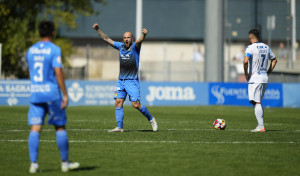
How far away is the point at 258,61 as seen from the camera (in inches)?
513

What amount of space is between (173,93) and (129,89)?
56.0 feet

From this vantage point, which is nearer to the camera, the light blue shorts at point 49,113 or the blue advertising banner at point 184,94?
the light blue shorts at point 49,113

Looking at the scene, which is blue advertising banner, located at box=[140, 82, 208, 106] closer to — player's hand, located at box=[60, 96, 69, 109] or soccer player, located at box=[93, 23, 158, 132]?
soccer player, located at box=[93, 23, 158, 132]

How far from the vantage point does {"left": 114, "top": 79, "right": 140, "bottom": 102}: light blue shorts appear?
1262 centimetres

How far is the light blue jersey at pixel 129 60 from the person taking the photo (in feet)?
41.7

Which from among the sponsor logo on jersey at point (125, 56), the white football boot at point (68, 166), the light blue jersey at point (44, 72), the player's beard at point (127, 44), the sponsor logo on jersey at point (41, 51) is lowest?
the white football boot at point (68, 166)

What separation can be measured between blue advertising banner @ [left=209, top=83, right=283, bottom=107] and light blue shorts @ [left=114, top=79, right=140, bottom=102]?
56.7 feet

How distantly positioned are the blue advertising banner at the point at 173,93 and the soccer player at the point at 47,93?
846 inches

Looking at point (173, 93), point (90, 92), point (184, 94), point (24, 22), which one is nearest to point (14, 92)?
point (90, 92)

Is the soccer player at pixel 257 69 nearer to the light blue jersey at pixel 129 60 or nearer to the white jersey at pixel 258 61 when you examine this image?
the white jersey at pixel 258 61

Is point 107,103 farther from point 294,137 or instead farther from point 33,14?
point 294,137

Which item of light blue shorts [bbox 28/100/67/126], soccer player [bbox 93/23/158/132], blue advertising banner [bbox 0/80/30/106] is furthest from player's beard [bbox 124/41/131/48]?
blue advertising banner [bbox 0/80/30/106]

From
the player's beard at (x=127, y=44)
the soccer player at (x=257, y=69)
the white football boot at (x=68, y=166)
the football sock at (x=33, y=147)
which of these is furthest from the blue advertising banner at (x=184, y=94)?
the football sock at (x=33, y=147)

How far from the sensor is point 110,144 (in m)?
10.4
